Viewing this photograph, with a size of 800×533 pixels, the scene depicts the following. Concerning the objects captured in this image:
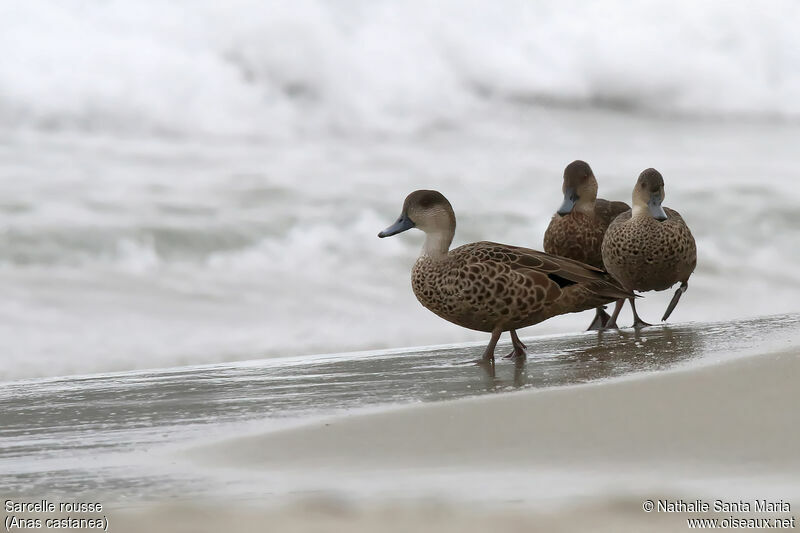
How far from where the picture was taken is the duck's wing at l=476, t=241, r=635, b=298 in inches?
239

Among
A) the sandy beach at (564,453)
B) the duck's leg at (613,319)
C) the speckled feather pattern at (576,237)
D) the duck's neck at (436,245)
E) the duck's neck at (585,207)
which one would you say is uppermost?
the duck's neck at (585,207)

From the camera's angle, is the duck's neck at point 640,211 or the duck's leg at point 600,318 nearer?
the duck's neck at point 640,211

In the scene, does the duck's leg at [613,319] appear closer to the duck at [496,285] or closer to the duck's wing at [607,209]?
the duck's wing at [607,209]

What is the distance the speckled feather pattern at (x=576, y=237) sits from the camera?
7.71m

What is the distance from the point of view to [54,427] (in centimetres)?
494

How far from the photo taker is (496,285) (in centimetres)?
591

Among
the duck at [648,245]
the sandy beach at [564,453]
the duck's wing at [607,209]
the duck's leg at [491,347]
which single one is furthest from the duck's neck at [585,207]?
the sandy beach at [564,453]

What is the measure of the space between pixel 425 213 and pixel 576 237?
1.68m

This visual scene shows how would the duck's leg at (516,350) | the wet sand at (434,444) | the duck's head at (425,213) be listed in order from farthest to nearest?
1. the duck's head at (425,213)
2. the duck's leg at (516,350)
3. the wet sand at (434,444)

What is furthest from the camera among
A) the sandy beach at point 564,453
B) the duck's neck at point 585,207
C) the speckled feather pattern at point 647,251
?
the duck's neck at point 585,207

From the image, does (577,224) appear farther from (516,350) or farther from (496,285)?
(496,285)

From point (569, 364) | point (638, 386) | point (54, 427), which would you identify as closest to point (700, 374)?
point (638, 386)

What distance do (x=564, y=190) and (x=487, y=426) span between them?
12.6ft

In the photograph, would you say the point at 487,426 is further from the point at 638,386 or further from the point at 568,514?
the point at 568,514
